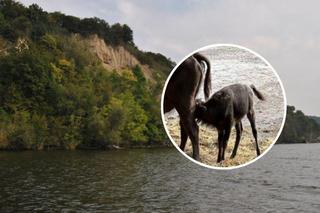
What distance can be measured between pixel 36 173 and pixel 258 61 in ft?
94.9

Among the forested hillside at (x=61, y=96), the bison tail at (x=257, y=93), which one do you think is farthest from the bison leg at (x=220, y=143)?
the forested hillside at (x=61, y=96)

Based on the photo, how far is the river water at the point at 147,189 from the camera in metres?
19.5

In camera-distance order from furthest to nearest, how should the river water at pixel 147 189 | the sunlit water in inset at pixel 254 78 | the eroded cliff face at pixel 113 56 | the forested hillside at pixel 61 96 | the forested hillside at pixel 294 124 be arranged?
the eroded cliff face at pixel 113 56
the forested hillside at pixel 61 96
the river water at pixel 147 189
the forested hillside at pixel 294 124
the sunlit water in inset at pixel 254 78

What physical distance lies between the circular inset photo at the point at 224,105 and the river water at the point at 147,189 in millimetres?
17751

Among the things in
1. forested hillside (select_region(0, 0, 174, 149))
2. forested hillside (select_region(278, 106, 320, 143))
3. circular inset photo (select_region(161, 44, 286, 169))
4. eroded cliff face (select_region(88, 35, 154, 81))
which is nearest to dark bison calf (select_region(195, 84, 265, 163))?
circular inset photo (select_region(161, 44, 286, 169))

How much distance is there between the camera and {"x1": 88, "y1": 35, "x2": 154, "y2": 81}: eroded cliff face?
80688 millimetres

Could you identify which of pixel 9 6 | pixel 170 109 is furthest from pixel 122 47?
pixel 170 109

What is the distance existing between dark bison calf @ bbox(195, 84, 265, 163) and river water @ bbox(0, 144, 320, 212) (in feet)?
58.3

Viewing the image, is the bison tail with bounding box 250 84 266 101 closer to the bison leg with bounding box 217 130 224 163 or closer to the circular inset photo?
the circular inset photo

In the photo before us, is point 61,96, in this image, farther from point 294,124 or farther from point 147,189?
point 294,124

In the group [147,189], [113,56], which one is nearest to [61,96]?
[113,56]

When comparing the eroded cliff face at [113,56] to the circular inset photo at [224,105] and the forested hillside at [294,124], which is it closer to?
the forested hillside at [294,124]

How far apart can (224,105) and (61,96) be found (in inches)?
2192

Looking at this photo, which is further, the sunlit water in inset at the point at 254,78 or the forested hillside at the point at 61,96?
the forested hillside at the point at 61,96
